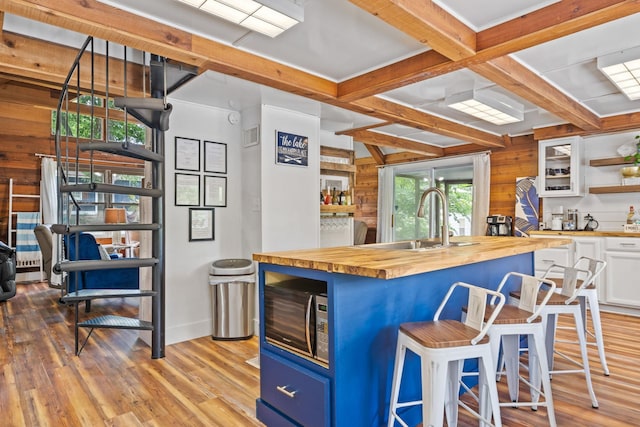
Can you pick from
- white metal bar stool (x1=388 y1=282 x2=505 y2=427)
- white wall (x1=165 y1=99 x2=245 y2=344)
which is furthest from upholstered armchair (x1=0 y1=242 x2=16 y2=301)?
white metal bar stool (x1=388 y1=282 x2=505 y2=427)

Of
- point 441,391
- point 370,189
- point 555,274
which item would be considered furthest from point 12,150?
point 555,274

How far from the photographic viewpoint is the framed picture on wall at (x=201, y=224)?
3750mm

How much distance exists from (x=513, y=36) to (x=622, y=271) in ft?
11.6

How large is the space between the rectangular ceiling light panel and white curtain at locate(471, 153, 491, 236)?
4.87m

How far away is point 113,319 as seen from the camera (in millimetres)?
3328

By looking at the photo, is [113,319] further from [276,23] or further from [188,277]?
[276,23]

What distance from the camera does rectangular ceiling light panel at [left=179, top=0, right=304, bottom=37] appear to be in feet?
6.82

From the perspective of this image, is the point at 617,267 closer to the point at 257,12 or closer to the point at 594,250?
the point at 594,250

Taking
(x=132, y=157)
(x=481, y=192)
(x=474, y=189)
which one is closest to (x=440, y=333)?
(x=132, y=157)

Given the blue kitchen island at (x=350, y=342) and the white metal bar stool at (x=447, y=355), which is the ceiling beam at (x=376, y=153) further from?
the white metal bar stool at (x=447, y=355)

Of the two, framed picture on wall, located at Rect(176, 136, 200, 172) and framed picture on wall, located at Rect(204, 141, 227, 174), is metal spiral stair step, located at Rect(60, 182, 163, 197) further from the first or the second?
framed picture on wall, located at Rect(204, 141, 227, 174)

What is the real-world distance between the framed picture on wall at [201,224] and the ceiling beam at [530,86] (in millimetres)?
2641

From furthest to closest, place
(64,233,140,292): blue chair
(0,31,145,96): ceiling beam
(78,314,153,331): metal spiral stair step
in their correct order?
(64,233,140,292): blue chair → (78,314,153,331): metal spiral stair step → (0,31,145,96): ceiling beam

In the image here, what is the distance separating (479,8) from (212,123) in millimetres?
2600
